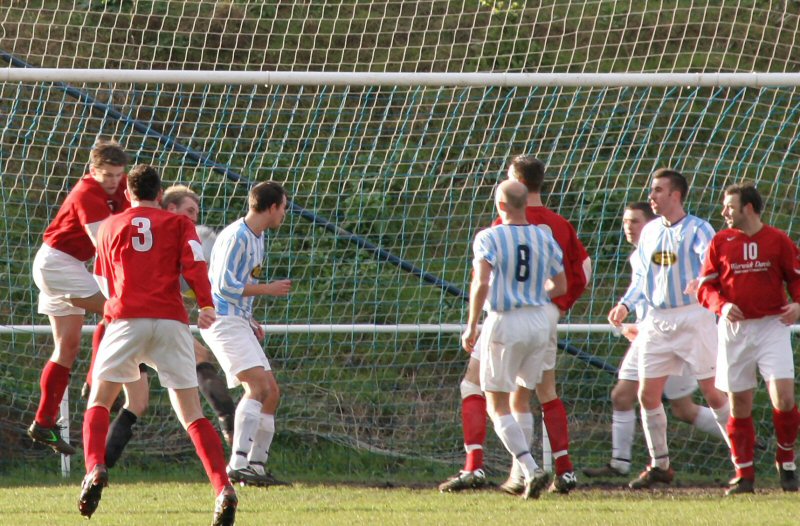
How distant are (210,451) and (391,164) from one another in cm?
407

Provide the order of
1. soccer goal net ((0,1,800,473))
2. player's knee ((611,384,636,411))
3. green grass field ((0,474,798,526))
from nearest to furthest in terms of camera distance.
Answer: green grass field ((0,474,798,526))
player's knee ((611,384,636,411))
soccer goal net ((0,1,800,473))

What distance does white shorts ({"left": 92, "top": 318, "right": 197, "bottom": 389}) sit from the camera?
5.46 m

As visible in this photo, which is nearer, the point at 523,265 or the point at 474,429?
the point at 523,265

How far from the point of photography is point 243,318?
6945 millimetres

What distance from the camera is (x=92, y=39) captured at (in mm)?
11914

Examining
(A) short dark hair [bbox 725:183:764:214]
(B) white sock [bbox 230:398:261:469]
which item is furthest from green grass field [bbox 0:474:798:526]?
(A) short dark hair [bbox 725:183:764:214]

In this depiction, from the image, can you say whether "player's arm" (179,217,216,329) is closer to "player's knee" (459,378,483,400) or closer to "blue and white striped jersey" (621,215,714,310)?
"player's knee" (459,378,483,400)

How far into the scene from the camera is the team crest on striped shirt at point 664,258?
7.05 metres

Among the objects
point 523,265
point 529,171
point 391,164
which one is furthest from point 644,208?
point 391,164

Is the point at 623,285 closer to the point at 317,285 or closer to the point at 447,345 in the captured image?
the point at 447,345

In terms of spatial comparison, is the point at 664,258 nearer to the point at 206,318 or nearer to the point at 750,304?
the point at 750,304

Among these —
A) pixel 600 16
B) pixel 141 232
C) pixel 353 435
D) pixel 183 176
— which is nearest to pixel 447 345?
pixel 353 435

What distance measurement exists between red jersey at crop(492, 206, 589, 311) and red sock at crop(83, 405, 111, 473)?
2216 millimetres

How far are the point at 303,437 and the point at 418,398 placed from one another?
900 mm
